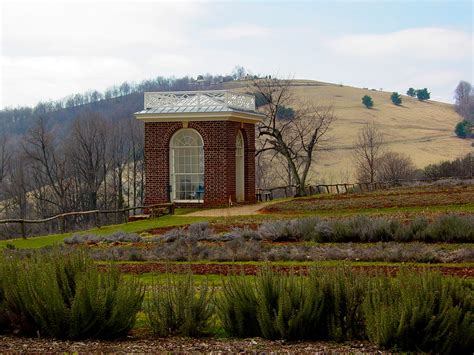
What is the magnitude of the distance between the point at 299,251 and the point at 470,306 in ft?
25.7

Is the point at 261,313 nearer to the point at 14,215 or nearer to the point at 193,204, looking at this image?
the point at 193,204

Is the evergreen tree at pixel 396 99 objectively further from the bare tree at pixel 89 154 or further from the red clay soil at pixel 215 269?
the red clay soil at pixel 215 269

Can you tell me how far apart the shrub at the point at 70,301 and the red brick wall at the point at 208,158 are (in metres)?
22.4

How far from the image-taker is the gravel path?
7.54 metres

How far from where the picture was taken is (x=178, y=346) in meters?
7.91

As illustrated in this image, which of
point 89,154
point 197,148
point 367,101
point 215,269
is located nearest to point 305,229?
point 215,269

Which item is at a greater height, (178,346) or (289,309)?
(289,309)

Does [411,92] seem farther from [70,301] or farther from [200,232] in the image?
[70,301]

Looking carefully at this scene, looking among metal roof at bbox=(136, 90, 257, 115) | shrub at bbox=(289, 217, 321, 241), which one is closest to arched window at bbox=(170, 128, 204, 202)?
metal roof at bbox=(136, 90, 257, 115)

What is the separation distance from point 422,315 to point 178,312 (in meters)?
2.54

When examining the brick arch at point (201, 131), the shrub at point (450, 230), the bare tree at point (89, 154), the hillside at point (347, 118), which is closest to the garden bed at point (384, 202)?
the brick arch at point (201, 131)

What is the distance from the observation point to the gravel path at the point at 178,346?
297 inches

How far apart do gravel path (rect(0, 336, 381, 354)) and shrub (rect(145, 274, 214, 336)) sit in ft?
0.49

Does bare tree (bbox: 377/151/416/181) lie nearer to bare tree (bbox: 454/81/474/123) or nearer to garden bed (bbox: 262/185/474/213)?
garden bed (bbox: 262/185/474/213)
